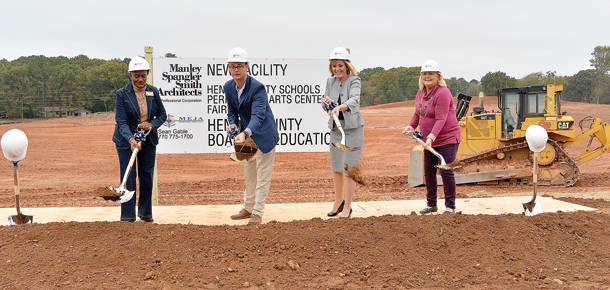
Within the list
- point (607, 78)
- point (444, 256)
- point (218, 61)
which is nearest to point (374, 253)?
point (444, 256)

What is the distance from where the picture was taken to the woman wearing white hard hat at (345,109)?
4707mm

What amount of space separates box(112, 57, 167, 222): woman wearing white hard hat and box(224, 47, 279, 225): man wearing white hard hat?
2.90 ft

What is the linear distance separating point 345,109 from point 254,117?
941 mm

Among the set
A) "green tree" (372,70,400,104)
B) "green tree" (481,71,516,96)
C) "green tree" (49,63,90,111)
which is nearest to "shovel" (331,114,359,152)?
"green tree" (49,63,90,111)

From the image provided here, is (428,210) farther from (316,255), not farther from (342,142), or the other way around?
(316,255)

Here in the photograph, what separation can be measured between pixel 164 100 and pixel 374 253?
432 centimetres

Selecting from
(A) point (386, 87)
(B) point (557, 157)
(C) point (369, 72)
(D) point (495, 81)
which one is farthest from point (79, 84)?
(B) point (557, 157)

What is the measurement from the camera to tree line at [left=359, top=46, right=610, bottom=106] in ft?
150

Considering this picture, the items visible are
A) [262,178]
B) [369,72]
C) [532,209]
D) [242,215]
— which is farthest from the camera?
[369,72]

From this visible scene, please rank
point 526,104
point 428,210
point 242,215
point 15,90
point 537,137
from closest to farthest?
point 537,137
point 242,215
point 428,210
point 526,104
point 15,90

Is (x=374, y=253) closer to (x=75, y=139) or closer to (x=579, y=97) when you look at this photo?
(x=75, y=139)

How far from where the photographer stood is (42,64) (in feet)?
148

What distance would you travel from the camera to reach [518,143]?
11.1 metres

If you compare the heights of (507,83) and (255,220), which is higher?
(507,83)
